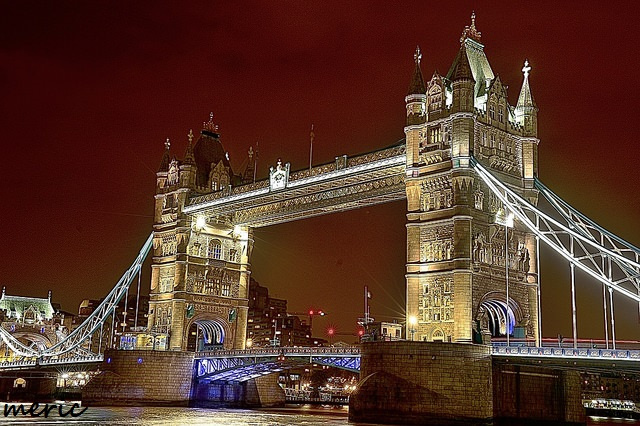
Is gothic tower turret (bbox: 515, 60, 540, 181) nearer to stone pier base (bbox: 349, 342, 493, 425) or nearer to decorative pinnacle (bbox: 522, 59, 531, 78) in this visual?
decorative pinnacle (bbox: 522, 59, 531, 78)

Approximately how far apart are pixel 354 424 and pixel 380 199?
588 inches

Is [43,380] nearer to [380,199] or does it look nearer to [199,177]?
[199,177]

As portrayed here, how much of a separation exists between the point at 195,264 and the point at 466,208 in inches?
965

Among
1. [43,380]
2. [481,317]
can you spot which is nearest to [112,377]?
[481,317]

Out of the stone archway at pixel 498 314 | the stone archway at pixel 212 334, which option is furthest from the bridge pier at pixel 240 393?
the stone archway at pixel 498 314

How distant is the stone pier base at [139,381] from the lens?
52625mm

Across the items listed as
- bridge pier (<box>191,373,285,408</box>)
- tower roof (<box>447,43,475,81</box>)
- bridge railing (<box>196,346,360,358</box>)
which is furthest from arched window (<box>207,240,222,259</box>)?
tower roof (<box>447,43,475,81</box>)

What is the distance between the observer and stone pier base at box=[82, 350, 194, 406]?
52625 millimetres

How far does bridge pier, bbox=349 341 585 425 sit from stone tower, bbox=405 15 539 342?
2.22 m

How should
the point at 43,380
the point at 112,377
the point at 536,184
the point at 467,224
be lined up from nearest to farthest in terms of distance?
the point at 467,224
the point at 536,184
the point at 112,377
the point at 43,380

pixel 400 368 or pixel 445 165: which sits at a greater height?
pixel 445 165

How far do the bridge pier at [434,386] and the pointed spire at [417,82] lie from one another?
13852mm

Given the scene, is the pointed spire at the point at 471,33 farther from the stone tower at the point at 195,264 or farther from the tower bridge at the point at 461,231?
the stone tower at the point at 195,264

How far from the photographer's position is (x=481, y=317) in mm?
41500
